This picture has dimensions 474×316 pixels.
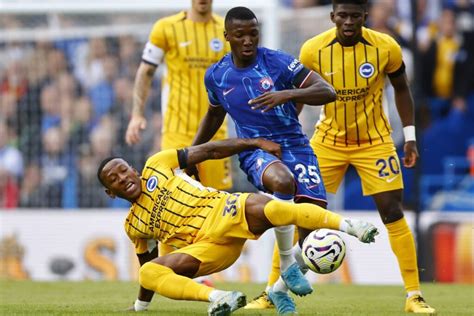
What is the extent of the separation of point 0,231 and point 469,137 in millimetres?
7208

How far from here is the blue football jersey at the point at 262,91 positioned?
8.39 meters

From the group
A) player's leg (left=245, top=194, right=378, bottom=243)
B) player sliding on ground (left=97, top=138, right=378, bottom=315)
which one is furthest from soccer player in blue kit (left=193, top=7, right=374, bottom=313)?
player's leg (left=245, top=194, right=378, bottom=243)

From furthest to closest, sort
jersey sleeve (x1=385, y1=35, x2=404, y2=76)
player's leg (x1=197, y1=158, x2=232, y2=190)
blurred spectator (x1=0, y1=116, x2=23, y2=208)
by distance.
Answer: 1. blurred spectator (x1=0, y1=116, x2=23, y2=208)
2. player's leg (x1=197, y1=158, x2=232, y2=190)
3. jersey sleeve (x1=385, y1=35, x2=404, y2=76)

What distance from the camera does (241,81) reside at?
27.7 feet

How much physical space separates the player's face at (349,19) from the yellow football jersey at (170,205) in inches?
67.6

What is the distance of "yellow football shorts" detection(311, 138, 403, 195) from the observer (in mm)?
9102

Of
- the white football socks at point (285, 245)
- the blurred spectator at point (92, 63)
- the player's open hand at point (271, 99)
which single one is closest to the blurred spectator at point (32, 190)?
the blurred spectator at point (92, 63)

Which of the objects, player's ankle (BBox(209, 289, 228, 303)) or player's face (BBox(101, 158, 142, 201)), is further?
player's face (BBox(101, 158, 142, 201))

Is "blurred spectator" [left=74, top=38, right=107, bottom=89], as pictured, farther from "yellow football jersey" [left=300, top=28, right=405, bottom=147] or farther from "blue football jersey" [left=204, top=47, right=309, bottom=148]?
"blue football jersey" [left=204, top=47, right=309, bottom=148]

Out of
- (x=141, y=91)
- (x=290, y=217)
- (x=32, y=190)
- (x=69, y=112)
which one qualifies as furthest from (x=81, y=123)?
(x=290, y=217)

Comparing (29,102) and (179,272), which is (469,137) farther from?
(179,272)

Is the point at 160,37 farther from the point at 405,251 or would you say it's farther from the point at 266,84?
the point at 405,251

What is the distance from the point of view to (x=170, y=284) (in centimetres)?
755

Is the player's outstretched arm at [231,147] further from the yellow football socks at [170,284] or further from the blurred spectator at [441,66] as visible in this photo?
the blurred spectator at [441,66]
